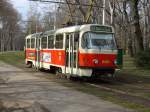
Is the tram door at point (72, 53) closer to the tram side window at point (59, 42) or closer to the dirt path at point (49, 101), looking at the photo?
the tram side window at point (59, 42)

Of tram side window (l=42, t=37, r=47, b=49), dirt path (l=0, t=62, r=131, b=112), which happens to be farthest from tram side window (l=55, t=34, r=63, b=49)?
dirt path (l=0, t=62, r=131, b=112)

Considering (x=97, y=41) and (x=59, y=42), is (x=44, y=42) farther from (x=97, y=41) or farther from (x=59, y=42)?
(x=97, y=41)

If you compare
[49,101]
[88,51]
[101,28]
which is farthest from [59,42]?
[49,101]

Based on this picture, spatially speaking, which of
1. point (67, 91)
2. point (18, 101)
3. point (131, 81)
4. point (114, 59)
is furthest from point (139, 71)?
point (18, 101)

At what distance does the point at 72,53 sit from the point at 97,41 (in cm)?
178

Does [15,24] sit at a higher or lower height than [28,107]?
higher

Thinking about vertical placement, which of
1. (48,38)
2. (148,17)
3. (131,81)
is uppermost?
(148,17)

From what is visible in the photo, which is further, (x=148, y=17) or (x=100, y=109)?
(x=148, y=17)

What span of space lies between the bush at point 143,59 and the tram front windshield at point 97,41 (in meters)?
8.52

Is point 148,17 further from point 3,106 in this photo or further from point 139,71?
point 3,106

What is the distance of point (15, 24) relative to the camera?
131750mm

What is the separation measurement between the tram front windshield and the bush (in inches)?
335

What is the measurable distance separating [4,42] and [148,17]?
91.2 m

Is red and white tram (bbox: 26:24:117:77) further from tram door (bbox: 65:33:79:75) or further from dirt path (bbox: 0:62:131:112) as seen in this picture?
dirt path (bbox: 0:62:131:112)
